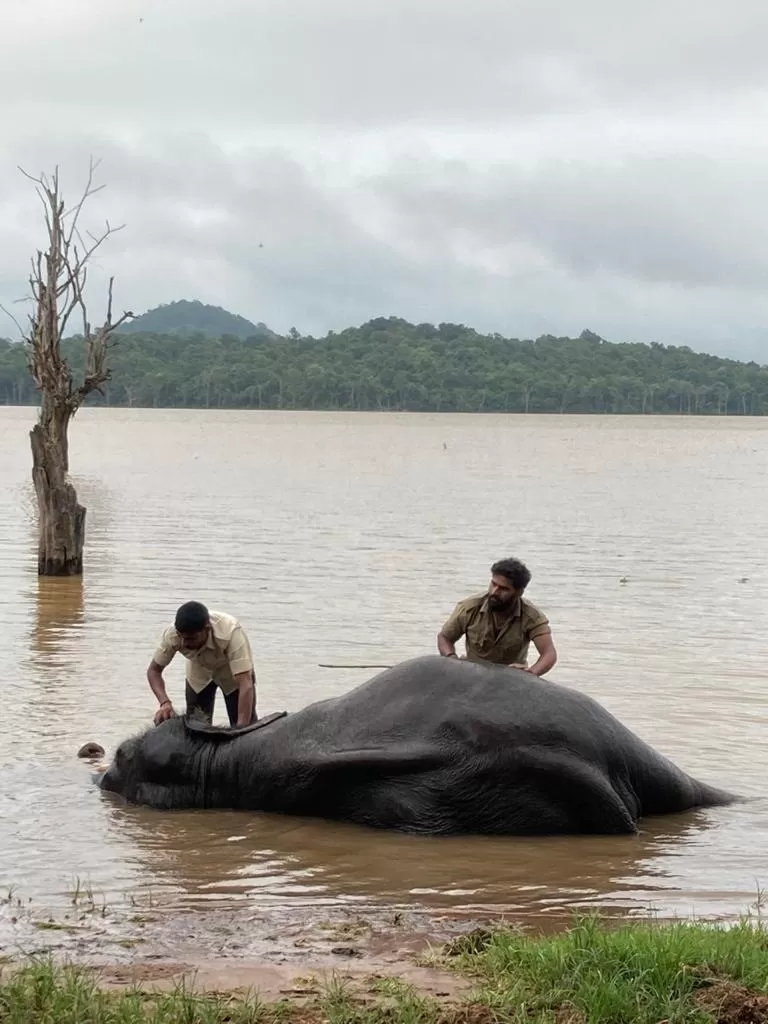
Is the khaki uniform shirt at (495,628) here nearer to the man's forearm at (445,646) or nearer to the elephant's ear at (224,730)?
the man's forearm at (445,646)

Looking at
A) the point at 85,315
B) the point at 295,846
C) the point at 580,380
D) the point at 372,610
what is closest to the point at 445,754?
the point at 295,846

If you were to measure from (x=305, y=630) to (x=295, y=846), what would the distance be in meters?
8.09

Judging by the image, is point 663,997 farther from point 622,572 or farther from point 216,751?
point 622,572

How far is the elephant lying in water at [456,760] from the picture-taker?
7836 mm

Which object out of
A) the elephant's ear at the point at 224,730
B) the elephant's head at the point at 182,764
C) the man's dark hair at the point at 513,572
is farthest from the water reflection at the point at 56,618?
the man's dark hair at the point at 513,572

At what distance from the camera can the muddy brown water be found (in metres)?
7.27

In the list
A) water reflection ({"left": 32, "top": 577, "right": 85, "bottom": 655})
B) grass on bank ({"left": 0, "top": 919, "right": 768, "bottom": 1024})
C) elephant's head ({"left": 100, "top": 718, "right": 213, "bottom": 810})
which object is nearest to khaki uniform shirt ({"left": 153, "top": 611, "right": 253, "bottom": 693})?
elephant's head ({"left": 100, "top": 718, "right": 213, "bottom": 810})

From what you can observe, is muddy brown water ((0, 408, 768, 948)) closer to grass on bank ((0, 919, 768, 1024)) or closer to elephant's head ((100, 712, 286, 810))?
elephant's head ((100, 712, 286, 810))

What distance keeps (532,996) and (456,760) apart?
2.95m

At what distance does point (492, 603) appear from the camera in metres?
9.04

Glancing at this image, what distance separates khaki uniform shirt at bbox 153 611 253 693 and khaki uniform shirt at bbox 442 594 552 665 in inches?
50.3

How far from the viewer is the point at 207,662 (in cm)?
946

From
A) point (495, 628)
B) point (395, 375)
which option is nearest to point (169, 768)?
point (495, 628)

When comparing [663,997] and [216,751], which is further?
[216,751]
